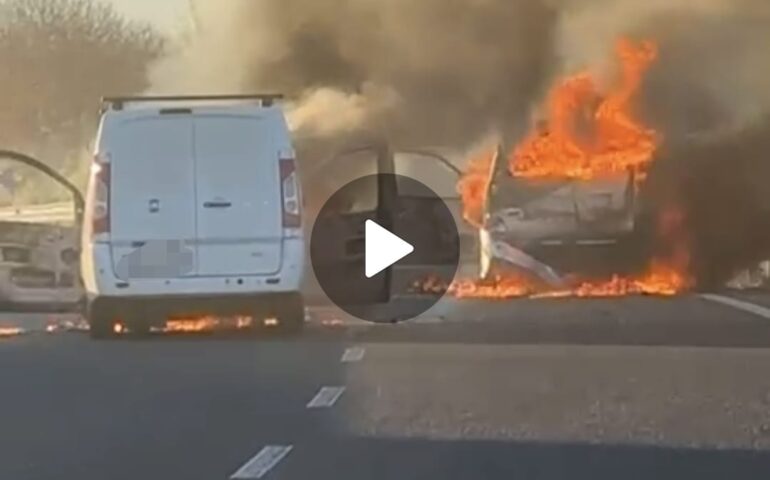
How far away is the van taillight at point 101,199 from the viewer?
14.7m

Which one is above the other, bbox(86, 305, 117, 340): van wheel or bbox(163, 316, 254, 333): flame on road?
bbox(86, 305, 117, 340): van wheel

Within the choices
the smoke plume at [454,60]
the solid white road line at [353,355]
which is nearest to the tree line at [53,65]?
the smoke plume at [454,60]

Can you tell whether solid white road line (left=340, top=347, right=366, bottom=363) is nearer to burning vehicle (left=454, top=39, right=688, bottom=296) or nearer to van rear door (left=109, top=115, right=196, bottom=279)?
van rear door (left=109, top=115, right=196, bottom=279)

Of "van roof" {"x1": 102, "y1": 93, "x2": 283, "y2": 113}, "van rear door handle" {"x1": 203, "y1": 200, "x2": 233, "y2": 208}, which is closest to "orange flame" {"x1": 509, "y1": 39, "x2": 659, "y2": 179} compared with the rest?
"van roof" {"x1": 102, "y1": 93, "x2": 283, "y2": 113}

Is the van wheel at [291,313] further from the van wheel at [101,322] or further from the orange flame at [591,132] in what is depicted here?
the orange flame at [591,132]

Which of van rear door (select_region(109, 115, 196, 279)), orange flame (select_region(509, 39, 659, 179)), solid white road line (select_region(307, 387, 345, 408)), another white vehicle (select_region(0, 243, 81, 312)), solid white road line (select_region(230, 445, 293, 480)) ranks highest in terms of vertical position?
orange flame (select_region(509, 39, 659, 179))

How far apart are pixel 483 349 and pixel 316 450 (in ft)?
15.1

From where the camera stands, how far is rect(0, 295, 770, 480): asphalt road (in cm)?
912

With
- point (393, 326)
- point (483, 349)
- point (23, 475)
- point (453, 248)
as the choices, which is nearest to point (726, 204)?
point (453, 248)

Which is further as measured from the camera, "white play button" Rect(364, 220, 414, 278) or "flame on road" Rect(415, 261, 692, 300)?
"flame on road" Rect(415, 261, 692, 300)

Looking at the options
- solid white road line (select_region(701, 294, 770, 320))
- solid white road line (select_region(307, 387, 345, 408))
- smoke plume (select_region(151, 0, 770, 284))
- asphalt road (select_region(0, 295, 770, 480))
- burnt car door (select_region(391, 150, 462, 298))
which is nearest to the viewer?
asphalt road (select_region(0, 295, 770, 480))

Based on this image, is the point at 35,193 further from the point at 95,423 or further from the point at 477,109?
the point at 95,423

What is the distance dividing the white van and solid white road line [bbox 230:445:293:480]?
203 inches

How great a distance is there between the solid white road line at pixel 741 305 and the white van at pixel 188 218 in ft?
14.2
